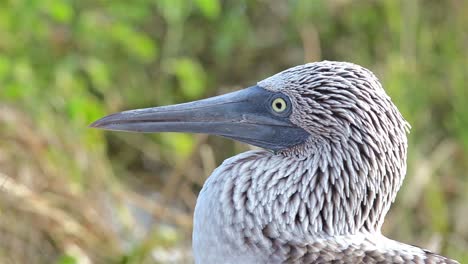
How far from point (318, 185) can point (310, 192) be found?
0.13 feet

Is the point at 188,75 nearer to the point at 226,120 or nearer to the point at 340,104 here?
the point at 226,120

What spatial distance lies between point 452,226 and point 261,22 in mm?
2032

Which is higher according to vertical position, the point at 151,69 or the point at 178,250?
the point at 151,69

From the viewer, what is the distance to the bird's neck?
310cm

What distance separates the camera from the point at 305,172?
10.4ft

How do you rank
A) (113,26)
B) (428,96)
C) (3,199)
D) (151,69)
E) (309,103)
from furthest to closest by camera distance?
(151,69)
(428,96)
(113,26)
(3,199)
(309,103)

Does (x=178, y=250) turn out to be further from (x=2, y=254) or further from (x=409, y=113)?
(x=409, y=113)

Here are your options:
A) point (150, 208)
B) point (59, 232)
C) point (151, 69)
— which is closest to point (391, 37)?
point (151, 69)

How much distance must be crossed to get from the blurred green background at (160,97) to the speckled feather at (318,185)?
1.56 meters

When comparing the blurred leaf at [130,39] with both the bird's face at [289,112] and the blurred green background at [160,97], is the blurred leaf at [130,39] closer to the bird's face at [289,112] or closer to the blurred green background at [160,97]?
the blurred green background at [160,97]

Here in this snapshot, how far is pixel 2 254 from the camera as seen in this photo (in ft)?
16.3

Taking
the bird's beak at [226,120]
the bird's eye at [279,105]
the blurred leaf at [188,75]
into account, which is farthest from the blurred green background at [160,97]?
the bird's eye at [279,105]

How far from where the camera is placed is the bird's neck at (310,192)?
3.10 m

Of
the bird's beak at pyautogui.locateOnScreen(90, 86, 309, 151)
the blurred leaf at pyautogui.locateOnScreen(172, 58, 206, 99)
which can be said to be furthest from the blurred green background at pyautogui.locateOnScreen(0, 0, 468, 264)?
the bird's beak at pyautogui.locateOnScreen(90, 86, 309, 151)
